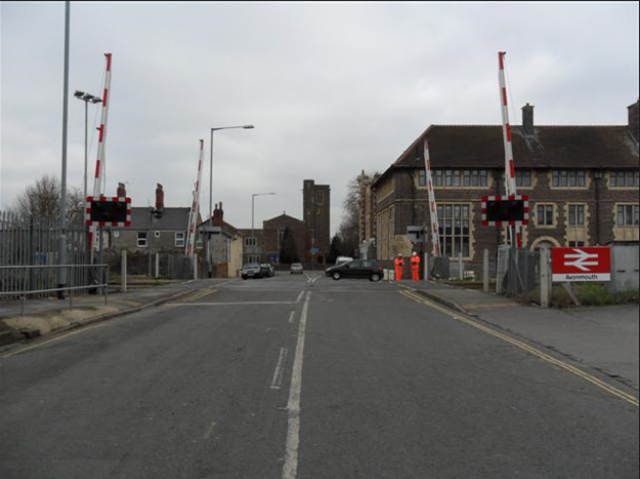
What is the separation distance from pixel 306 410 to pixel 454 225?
2049 inches

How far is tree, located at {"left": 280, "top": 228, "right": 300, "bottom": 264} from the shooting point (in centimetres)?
11369

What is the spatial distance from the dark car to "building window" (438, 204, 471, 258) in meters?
18.7

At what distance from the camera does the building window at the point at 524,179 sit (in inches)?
2235

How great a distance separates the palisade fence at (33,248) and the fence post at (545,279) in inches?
476

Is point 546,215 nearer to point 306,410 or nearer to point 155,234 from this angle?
point 155,234

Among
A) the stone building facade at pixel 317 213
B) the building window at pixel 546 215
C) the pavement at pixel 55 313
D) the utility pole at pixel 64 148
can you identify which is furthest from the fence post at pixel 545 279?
the stone building facade at pixel 317 213

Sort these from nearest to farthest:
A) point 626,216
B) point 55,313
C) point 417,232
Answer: point 55,313, point 417,232, point 626,216

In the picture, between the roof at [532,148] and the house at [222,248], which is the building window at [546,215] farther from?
the house at [222,248]

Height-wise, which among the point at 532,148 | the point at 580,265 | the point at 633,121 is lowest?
the point at 580,265

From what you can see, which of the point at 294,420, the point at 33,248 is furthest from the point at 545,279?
the point at 33,248

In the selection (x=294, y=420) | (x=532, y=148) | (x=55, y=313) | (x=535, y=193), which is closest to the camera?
(x=294, y=420)

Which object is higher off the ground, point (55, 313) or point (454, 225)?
point (454, 225)

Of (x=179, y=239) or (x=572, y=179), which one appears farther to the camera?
(x=179, y=239)

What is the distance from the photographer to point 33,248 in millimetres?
18328
